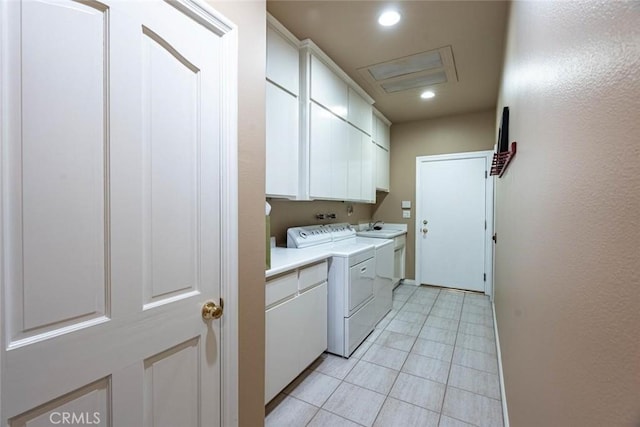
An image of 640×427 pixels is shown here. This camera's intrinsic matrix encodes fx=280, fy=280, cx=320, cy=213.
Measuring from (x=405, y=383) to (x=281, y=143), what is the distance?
1.94 m

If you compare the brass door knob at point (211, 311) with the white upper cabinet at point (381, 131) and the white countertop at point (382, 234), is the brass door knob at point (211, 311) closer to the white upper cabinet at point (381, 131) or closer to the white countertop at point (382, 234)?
the white countertop at point (382, 234)

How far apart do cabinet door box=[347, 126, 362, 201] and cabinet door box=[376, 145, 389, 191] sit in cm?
77

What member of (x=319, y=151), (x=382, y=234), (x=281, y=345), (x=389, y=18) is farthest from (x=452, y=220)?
(x=281, y=345)

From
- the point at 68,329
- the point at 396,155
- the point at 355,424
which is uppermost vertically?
the point at 396,155

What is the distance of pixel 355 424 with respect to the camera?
1602 millimetres

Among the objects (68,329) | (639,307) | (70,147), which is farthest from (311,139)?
(639,307)

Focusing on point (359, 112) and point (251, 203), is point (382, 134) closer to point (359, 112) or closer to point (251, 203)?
point (359, 112)

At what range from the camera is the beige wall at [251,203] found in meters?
1.22

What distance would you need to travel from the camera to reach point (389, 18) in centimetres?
199

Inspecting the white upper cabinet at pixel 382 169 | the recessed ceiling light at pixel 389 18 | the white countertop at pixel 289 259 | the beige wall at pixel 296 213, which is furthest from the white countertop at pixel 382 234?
the recessed ceiling light at pixel 389 18

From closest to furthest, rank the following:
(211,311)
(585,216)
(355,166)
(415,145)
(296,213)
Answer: (585,216), (211,311), (296,213), (355,166), (415,145)

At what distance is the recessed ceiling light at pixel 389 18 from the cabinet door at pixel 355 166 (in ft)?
3.65

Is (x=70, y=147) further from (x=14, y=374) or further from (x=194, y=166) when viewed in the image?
(x=14, y=374)

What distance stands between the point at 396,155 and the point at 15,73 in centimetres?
441
